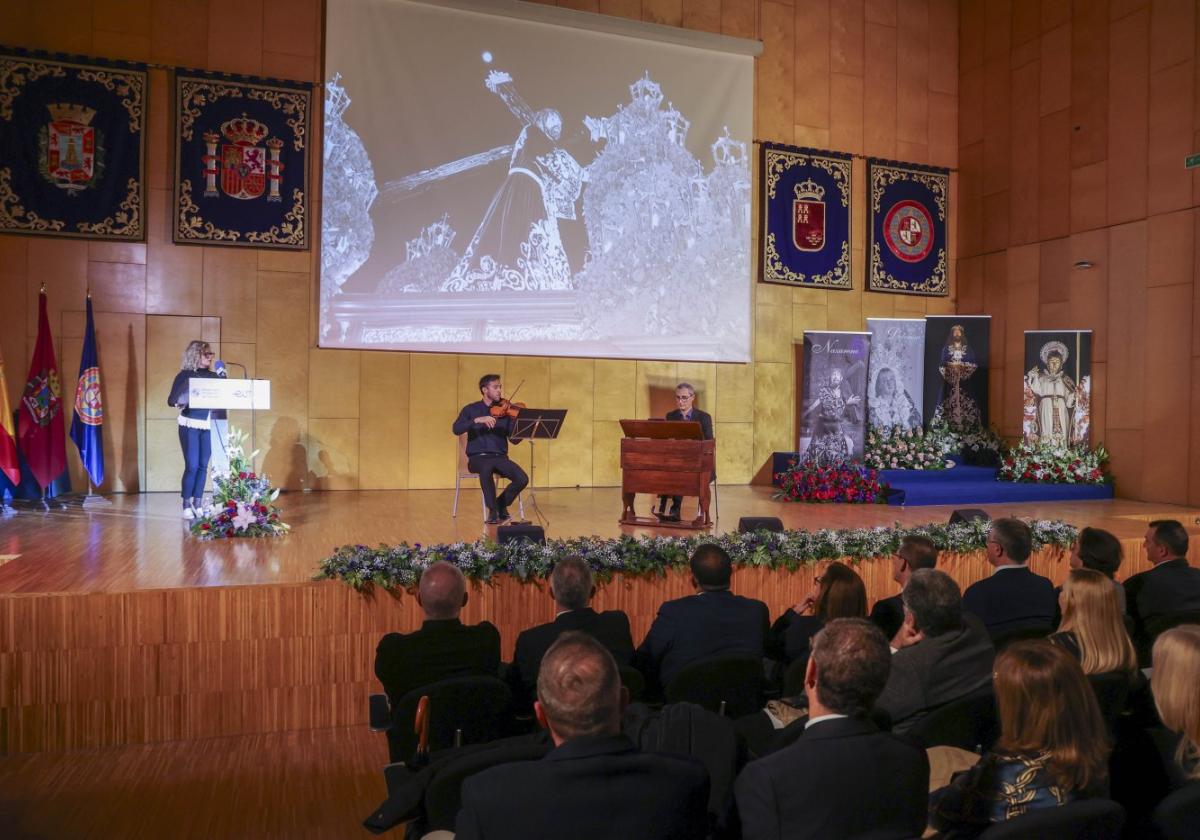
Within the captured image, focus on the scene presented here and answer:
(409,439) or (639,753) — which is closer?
(639,753)

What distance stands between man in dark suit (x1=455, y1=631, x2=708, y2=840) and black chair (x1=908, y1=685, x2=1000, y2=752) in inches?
38.6

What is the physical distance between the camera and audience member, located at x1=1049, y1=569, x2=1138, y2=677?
2.72 meters

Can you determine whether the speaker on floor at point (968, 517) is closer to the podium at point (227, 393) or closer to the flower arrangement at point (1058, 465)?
the flower arrangement at point (1058, 465)

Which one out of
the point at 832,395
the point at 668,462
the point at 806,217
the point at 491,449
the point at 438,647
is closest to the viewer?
the point at 438,647

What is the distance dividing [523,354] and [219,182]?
353 centimetres

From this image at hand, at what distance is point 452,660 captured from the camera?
9.39ft

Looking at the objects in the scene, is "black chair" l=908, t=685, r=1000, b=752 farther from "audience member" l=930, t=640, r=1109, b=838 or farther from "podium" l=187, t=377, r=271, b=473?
"podium" l=187, t=377, r=271, b=473

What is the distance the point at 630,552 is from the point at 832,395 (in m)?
6.16

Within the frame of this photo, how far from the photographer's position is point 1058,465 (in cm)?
989

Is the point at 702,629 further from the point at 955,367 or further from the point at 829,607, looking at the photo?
the point at 955,367

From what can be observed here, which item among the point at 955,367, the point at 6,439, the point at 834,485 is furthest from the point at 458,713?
the point at 955,367

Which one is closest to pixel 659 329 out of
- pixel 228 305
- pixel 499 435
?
pixel 499 435

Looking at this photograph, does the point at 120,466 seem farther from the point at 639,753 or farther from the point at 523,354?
the point at 639,753

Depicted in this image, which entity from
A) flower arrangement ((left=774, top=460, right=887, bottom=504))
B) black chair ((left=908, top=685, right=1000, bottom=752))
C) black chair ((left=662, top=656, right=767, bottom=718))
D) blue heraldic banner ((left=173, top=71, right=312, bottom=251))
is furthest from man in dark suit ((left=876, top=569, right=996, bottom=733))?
blue heraldic banner ((left=173, top=71, right=312, bottom=251))
